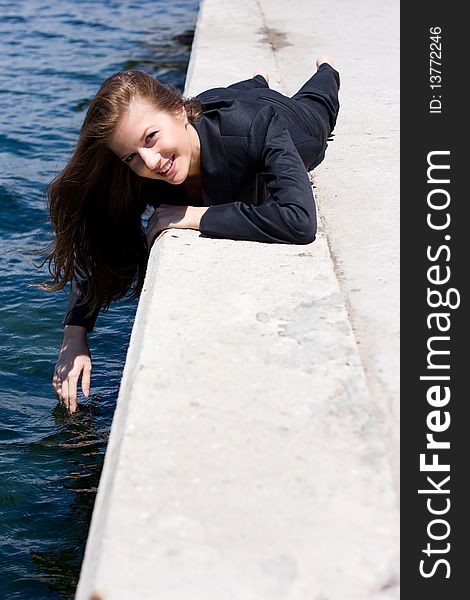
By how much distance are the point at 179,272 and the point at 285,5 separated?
17.8 ft

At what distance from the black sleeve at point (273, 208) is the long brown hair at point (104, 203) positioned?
29 centimetres

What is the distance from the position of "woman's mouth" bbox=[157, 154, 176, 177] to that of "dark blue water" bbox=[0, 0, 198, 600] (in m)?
1.02

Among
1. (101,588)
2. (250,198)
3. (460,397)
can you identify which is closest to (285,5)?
(250,198)

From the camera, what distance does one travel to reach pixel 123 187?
10.6 feet

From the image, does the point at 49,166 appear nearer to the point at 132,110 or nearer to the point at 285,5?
the point at 285,5

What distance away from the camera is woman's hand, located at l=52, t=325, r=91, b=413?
3197mm

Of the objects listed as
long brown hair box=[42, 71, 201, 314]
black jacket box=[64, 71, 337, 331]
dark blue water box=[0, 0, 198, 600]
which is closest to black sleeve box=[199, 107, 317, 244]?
black jacket box=[64, 71, 337, 331]

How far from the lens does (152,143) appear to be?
9.78ft

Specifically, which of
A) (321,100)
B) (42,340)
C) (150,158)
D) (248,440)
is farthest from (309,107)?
(248,440)

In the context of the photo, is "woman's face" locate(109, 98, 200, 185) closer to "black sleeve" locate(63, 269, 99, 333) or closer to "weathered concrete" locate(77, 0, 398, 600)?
"weathered concrete" locate(77, 0, 398, 600)

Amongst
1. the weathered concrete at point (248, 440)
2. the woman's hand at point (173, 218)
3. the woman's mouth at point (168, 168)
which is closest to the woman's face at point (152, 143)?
the woman's mouth at point (168, 168)

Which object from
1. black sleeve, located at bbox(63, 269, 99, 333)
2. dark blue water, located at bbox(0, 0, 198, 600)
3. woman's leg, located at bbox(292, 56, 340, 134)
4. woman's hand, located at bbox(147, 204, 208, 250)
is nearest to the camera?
dark blue water, located at bbox(0, 0, 198, 600)

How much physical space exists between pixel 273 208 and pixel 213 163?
12.5 inches

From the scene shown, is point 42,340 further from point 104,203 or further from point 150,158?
point 150,158
